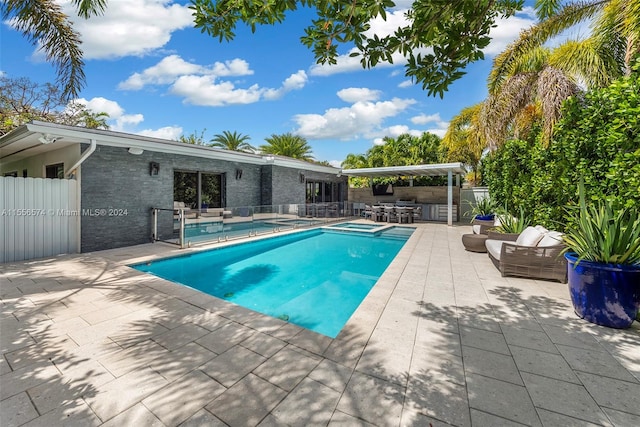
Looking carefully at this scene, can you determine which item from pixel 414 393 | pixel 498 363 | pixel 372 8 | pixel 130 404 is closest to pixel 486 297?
pixel 498 363

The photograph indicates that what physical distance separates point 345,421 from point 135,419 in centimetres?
143

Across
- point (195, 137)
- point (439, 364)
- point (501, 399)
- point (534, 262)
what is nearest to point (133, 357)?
point (439, 364)

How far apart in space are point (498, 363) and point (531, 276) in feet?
10.9

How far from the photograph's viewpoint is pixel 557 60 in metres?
8.38

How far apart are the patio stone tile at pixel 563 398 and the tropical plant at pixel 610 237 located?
1.73 m

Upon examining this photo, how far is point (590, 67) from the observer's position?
7293 mm

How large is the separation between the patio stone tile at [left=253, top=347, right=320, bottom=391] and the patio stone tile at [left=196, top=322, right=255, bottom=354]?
535mm

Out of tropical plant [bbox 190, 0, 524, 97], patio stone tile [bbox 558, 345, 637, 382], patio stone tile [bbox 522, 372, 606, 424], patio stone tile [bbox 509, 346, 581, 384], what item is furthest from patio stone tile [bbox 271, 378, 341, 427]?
tropical plant [bbox 190, 0, 524, 97]

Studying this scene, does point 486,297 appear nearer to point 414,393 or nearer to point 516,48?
point 414,393

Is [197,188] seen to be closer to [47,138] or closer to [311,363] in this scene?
[47,138]

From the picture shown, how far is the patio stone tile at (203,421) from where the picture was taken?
6.26ft

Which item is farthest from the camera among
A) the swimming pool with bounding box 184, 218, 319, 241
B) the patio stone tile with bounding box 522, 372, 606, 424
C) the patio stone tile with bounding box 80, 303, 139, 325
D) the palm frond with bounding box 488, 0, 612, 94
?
the swimming pool with bounding box 184, 218, 319, 241

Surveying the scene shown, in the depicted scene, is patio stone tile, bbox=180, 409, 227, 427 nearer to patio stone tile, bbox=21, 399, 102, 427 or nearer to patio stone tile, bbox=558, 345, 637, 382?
patio stone tile, bbox=21, 399, 102, 427

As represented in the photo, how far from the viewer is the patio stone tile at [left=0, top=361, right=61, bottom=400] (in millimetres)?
2262
